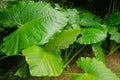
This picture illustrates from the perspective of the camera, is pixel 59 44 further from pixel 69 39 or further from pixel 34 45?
pixel 34 45

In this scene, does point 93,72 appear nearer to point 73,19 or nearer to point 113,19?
point 73,19

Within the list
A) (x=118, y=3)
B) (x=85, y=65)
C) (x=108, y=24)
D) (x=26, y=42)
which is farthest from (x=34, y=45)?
(x=118, y=3)

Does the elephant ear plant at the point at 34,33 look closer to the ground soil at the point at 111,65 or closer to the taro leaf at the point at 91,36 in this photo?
the taro leaf at the point at 91,36

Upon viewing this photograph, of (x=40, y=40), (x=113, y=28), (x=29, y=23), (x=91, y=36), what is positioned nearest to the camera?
(x=40, y=40)

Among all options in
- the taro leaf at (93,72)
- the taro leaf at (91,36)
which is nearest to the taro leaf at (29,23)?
the taro leaf at (93,72)

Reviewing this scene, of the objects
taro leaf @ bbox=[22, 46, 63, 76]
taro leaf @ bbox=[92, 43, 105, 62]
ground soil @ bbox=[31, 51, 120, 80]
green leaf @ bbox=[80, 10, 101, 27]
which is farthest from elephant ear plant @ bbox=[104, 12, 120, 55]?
taro leaf @ bbox=[22, 46, 63, 76]

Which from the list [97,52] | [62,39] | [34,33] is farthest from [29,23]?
[97,52]
